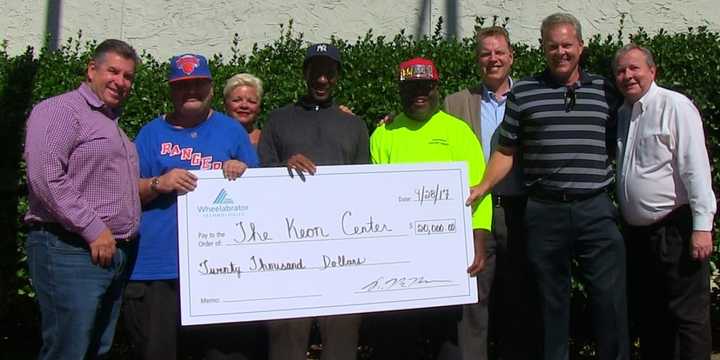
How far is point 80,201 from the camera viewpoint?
3.96 meters

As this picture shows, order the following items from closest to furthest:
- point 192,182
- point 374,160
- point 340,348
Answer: point 192,182, point 340,348, point 374,160

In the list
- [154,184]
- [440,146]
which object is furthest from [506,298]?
[154,184]

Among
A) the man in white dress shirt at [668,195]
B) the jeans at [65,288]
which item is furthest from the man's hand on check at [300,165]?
the man in white dress shirt at [668,195]

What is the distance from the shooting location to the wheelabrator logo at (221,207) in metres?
4.39

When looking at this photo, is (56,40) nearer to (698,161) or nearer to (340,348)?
(340,348)

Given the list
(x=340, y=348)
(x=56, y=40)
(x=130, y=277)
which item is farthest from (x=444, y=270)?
(x=56, y=40)

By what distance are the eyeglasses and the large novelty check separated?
676 millimetres

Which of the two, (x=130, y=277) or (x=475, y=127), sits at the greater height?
(x=475, y=127)

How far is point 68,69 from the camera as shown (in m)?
6.19

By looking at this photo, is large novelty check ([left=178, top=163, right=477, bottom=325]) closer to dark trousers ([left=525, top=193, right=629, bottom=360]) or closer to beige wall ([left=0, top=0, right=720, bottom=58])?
dark trousers ([left=525, top=193, right=629, bottom=360])

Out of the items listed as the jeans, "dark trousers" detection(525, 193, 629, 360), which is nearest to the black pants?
"dark trousers" detection(525, 193, 629, 360)

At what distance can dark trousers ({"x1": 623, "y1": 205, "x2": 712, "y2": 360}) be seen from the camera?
4684 millimetres

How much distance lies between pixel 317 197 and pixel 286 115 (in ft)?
1.76

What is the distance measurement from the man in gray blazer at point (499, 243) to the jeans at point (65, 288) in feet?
6.88
